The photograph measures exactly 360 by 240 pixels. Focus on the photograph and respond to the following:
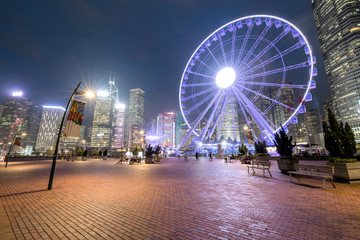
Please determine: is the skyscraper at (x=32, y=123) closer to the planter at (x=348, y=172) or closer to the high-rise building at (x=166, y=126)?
the high-rise building at (x=166, y=126)

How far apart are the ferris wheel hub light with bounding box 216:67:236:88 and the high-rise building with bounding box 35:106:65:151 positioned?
18601 cm

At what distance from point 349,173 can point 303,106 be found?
65.6 feet

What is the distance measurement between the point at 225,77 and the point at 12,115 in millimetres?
188245

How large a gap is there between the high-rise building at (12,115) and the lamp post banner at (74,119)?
169390 mm

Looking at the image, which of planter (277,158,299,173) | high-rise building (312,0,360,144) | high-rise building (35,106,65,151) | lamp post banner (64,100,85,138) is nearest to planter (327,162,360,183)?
planter (277,158,299,173)

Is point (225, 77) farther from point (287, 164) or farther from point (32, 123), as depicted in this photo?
point (32, 123)

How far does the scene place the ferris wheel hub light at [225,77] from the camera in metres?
31.5

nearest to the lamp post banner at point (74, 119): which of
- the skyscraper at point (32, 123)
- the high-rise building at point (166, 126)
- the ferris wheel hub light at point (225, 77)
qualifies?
the ferris wheel hub light at point (225, 77)

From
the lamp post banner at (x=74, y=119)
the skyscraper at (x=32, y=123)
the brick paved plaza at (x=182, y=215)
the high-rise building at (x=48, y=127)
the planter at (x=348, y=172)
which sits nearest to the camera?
the brick paved plaza at (x=182, y=215)

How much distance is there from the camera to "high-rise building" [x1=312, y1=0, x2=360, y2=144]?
89875 mm

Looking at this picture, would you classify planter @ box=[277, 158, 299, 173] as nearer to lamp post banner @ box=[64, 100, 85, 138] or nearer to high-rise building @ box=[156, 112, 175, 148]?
lamp post banner @ box=[64, 100, 85, 138]

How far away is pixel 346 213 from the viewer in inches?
171

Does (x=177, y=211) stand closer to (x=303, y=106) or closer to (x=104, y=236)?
(x=104, y=236)

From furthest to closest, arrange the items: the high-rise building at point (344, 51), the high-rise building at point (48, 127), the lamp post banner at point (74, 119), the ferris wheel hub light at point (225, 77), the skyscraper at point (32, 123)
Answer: the high-rise building at point (48, 127) < the skyscraper at point (32, 123) < the high-rise building at point (344, 51) < the ferris wheel hub light at point (225, 77) < the lamp post banner at point (74, 119)
